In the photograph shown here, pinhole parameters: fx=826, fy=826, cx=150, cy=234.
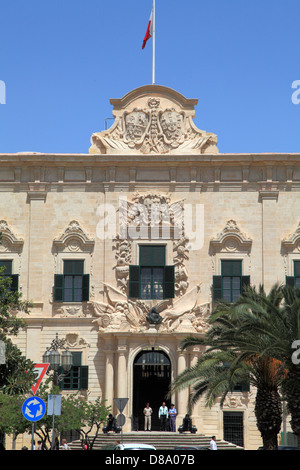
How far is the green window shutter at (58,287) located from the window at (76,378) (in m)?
2.69

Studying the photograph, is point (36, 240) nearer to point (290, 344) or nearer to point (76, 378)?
point (76, 378)

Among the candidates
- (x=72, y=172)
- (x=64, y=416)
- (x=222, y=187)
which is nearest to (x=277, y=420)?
(x=64, y=416)

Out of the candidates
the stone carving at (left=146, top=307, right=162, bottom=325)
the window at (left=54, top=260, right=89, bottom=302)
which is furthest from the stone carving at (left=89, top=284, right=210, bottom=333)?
the window at (left=54, top=260, right=89, bottom=302)

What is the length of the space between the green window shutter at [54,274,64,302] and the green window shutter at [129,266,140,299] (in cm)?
318

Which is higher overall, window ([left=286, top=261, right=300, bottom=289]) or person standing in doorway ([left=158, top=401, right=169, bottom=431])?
window ([left=286, top=261, right=300, bottom=289])

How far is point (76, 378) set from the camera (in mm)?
37812

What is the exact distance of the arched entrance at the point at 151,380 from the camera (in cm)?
3788

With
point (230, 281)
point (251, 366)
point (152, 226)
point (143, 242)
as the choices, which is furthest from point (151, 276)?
point (251, 366)

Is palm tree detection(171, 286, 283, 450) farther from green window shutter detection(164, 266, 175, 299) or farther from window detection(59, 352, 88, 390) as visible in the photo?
window detection(59, 352, 88, 390)

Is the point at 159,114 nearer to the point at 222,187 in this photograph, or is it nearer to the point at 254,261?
the point at 222,187

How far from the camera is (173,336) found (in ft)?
123

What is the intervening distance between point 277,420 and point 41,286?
15207 millimetres

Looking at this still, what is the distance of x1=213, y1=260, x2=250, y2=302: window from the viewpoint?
3833 centimetres

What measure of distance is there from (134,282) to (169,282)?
1628 mm
